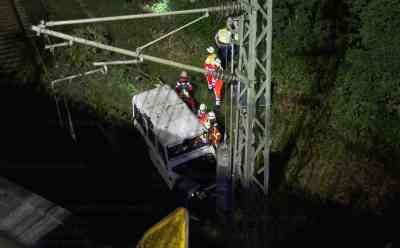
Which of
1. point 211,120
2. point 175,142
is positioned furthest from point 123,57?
point 175,142

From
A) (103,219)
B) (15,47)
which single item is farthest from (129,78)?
(103,219)

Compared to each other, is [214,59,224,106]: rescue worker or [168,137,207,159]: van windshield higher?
[214,59,224,106]: rescue worker

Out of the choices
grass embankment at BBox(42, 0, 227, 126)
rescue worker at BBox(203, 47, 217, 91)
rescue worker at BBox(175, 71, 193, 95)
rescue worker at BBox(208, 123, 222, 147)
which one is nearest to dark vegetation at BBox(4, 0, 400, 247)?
grass embankment at BBox(42, 0, 227, 126)

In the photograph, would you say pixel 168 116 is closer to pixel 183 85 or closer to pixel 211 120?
pixel 211 120

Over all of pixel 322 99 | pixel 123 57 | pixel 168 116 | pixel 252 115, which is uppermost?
pixel 252 115

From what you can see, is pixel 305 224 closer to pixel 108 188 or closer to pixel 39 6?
pixel 108 188

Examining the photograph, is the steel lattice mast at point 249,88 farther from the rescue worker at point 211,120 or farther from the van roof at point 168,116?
the rescue worker at point 211,120

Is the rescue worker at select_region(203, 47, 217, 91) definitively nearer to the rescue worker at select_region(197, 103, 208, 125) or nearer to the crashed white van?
the rescue worker at select_region(197, 103, 208, 125)
